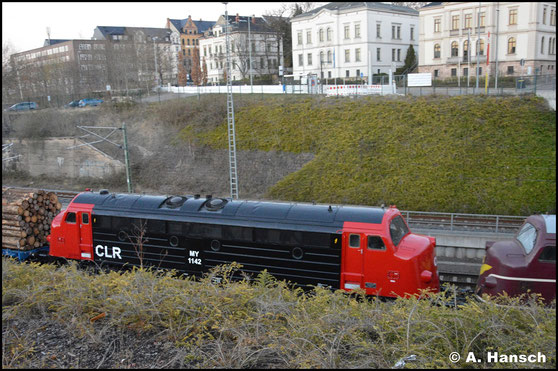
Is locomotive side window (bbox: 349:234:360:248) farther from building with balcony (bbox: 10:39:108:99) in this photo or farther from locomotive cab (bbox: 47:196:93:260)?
building with balcony (bbox: 10:39:108:99)

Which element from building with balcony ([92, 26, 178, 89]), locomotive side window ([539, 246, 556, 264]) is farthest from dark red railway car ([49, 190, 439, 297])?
building with balcony ([92, 26, 178, 89])

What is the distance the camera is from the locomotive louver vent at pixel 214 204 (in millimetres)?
12742

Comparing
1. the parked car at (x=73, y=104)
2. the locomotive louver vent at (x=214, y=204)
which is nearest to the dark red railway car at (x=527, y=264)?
the locomotive louver vent at (x=214, y=204)

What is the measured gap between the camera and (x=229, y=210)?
12.6m

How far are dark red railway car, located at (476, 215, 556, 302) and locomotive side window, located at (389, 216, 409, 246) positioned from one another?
2.11m

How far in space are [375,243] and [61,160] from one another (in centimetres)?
3387

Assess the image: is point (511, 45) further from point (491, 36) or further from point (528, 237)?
point (528, 237)

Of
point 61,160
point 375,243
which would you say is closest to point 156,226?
point 375,243

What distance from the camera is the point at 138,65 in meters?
51.2

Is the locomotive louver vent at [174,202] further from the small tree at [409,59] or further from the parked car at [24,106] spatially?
the small tree at [409,59]

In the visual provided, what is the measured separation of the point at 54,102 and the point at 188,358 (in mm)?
49509

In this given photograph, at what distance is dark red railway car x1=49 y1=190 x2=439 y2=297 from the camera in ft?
36.6

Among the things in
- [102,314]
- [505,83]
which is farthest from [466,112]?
[102,314]

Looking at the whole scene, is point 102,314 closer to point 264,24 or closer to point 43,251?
point 43,251
